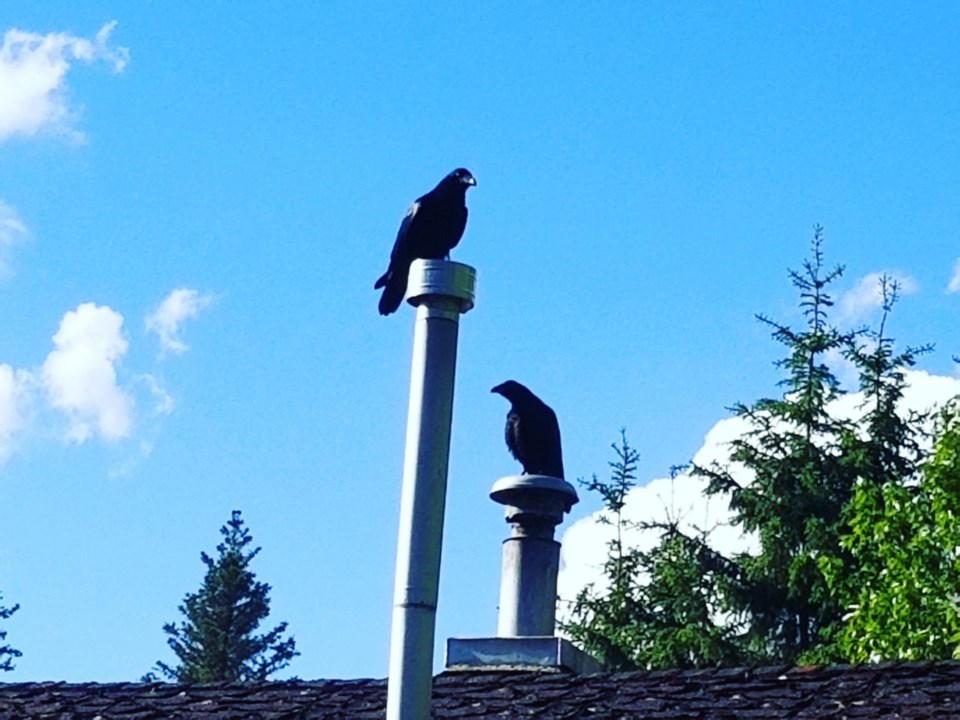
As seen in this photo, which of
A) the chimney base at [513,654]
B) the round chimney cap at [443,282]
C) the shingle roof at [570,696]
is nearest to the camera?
the round chimney cap at [443,282]

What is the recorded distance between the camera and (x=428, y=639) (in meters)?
4.54

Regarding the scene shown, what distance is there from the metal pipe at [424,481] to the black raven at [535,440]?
703cm

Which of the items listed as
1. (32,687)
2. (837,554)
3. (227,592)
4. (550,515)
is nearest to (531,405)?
(550,515)

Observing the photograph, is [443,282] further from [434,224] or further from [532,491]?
[532,491]

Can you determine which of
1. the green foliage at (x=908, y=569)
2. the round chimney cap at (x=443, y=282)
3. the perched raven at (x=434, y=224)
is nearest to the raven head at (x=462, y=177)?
the perched raven at (x=434, y=224)

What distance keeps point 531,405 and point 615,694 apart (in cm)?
239

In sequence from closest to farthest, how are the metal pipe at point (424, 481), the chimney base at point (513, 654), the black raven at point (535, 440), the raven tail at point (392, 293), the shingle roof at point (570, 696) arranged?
1. the metal pipe at point (424, 481)
2. the raven tail at point (392, 293)
3. the shingle roof at point (570, 696)
4. the chimney base at point (513, 654)
5. the black raven at point (535, 440)

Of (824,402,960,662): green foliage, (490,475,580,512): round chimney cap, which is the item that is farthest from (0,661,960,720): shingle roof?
(824,402,960,662): green foliage

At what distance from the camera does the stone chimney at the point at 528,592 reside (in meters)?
10.8

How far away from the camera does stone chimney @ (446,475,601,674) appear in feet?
35.4

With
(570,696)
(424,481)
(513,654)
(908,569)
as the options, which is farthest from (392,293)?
(908,569)

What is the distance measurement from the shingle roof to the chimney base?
0.07 m

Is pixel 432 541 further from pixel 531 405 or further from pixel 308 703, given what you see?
pixel 531 405

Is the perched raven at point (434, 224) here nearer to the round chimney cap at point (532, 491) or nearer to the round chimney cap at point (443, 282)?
the round chimney cap at point (532, 491)
